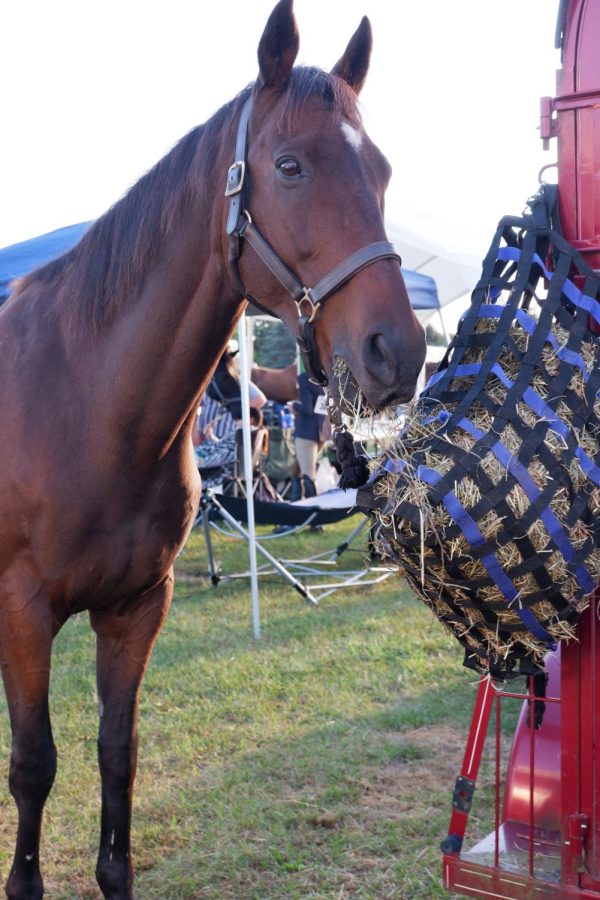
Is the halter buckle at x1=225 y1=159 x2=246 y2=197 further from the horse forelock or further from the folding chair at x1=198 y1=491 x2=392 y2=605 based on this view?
the folding chair at x1=198 y1=491 x2=392 y2=605

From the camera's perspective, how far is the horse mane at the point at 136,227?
216 cm

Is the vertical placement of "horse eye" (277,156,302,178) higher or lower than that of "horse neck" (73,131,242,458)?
higher

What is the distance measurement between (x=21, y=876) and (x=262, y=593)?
14.1 ft

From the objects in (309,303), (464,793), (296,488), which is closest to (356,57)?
(309,303)

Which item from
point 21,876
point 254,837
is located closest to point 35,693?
point 21,876

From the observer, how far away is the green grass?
9.04 ft

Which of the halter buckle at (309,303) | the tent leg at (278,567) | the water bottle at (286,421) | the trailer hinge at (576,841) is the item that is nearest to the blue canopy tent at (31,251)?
the tent leg at (278,567)

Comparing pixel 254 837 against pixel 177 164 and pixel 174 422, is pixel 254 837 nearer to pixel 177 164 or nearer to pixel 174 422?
pixel 174 422

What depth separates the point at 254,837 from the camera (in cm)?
294

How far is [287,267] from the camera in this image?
1899mm

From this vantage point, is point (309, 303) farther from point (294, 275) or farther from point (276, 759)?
point (276, 759)

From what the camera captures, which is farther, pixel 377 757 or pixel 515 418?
pixel 377 757

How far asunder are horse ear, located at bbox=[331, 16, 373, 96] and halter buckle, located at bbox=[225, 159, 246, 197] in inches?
15.7

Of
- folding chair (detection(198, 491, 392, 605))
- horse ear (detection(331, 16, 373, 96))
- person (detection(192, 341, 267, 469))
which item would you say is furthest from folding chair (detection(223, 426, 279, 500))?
horse ear (detection(331, 16, 373, 96))
